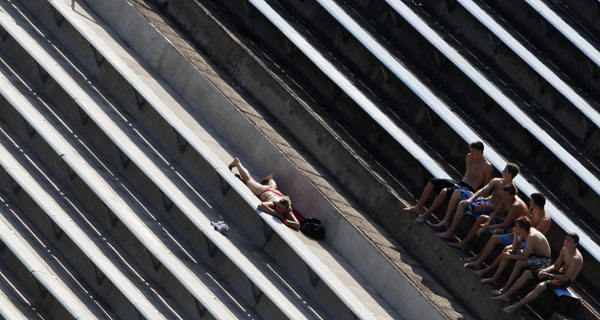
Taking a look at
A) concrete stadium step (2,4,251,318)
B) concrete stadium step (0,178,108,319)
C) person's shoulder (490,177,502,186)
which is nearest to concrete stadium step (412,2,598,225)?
person's shoulder (490,177,502,186)

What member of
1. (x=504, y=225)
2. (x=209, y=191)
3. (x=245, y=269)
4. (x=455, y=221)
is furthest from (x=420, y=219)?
(x=209, y=191)

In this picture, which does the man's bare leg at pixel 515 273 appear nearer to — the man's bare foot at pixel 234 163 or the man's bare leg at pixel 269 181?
the man's bare leg at pixel 269 181

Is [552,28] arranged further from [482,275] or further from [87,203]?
[87,203]

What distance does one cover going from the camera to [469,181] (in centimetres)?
1502

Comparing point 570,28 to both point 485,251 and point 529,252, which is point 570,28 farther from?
point 529,252

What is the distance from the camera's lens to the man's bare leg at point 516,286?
542 inches

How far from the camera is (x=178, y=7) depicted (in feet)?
59.5

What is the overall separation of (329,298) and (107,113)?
4.06 m

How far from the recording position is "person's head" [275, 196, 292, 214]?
1476 cm

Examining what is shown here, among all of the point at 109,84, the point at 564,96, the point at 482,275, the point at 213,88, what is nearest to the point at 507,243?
the point at 482,275

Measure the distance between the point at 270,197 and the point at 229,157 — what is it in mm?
1243

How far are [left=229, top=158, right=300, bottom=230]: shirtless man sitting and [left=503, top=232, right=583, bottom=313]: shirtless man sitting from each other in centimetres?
287

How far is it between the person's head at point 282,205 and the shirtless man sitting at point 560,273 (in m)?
2.89

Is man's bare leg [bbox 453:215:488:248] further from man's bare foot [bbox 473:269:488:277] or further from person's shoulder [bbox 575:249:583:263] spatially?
person's shoulder [bbox 575:249:583:263]
